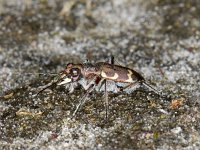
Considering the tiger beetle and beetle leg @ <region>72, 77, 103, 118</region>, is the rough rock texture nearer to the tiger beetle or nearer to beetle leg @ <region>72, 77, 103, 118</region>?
beetle leg @ <region>72, 77, 103, 118</region>

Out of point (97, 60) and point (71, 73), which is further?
A: point (97, 60)

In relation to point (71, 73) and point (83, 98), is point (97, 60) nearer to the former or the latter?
point (71, 73)

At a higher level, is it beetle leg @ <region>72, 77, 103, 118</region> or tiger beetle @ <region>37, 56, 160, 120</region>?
tiger beetle @ <region>37, 56, 160, 120</region>

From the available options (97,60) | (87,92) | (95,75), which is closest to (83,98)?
(87,92)

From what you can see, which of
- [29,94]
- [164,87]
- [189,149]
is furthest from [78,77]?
[189,149]

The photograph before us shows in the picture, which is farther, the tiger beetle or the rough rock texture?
the tiger beetle

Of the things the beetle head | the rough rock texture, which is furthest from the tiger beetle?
the rough rock texture
